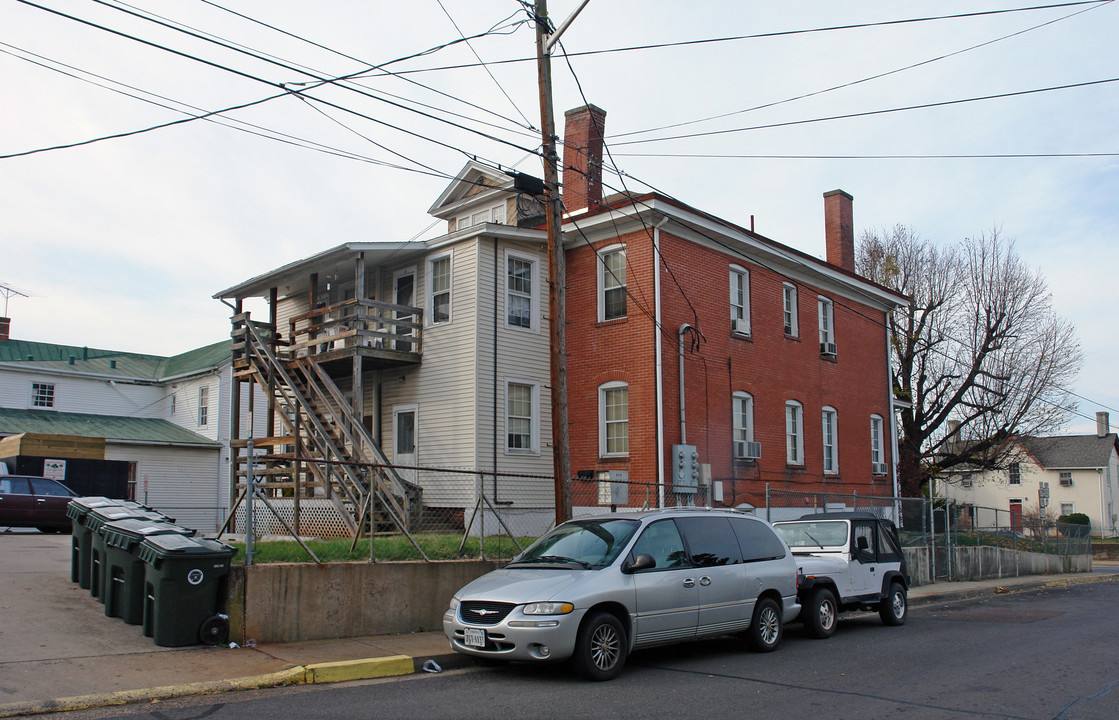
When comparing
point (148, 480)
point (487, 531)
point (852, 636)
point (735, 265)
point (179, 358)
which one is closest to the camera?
point (852, 636)

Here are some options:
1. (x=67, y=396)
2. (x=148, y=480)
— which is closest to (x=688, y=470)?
(x=148, y=480)

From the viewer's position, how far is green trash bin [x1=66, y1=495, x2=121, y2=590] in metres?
11.9

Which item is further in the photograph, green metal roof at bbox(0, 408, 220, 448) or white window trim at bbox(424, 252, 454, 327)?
green metal roof at bbox(0, 408, 220, 448)

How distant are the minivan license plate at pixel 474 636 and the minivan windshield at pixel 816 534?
578 cm

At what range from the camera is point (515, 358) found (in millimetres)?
20125

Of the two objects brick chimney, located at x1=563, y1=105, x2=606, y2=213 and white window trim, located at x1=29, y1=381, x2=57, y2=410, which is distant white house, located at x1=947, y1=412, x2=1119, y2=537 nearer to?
brick chimney, located at x1=563, y1=105, x2=606, y2=213

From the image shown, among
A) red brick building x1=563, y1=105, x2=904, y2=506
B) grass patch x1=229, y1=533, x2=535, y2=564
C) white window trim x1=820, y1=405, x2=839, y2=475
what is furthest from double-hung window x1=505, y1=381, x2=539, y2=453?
white window trim x1=820, y1=405, x2=839, y2=475

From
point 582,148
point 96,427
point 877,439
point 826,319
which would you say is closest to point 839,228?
point 826,319

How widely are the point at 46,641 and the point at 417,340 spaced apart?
1206 cm

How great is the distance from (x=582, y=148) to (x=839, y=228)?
1064 cm

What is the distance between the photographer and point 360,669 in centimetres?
895

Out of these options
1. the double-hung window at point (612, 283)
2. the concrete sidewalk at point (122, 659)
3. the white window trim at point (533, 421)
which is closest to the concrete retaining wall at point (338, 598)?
the concrete sidewalk at point (122, 659)

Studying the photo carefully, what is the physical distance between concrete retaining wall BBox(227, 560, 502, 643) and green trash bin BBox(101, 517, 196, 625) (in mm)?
1068

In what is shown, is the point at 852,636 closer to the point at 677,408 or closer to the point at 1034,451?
the point at 677,408
